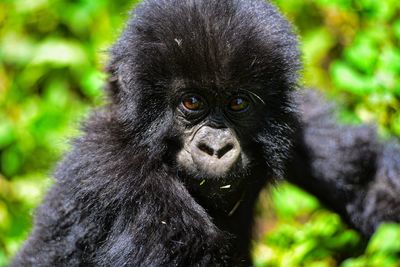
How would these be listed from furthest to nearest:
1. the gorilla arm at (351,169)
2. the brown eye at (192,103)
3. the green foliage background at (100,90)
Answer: the gorilla arm at (351,169), the green foliage background at (100,90), the brown eye at (192,103)

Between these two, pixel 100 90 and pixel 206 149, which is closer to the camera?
pixel 206 149

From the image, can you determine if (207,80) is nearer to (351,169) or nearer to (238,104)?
(238,104)

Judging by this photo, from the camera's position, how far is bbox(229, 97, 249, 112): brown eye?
158 inches

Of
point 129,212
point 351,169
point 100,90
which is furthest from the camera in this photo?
point 351,169

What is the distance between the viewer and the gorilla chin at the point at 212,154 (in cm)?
384

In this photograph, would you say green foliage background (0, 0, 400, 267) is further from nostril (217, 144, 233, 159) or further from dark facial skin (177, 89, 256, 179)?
nostril (217, 144, 233, 159)

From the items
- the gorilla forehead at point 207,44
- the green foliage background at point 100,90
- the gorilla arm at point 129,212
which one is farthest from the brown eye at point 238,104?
the green foliage background at point 100,90

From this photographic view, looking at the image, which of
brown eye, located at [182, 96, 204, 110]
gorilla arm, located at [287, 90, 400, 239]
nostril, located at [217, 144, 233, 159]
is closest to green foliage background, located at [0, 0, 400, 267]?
gorilla arm, located at [287, 90, 400, 239]

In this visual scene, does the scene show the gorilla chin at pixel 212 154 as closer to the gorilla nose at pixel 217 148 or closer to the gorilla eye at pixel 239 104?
the gorilla nose at pixel 217 148

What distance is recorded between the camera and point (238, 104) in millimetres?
4004

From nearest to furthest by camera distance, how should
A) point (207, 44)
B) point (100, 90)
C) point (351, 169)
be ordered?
1. point (207, 44)
2. point (100, 90)
3. point (351, 169)

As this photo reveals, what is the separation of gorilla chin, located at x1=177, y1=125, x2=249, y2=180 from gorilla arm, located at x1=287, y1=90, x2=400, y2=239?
1267mm

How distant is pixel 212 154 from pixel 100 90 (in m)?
1.05

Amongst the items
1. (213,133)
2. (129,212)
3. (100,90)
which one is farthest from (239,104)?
(100,90)
